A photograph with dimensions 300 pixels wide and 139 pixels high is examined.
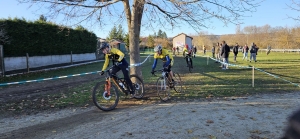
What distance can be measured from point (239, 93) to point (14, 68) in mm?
15801

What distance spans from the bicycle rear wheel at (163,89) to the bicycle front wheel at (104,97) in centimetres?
165

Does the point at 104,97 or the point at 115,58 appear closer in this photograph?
the point at 104,97

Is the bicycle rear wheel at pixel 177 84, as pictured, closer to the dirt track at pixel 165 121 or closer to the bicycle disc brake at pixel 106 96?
the dirt track at pixel 165 121

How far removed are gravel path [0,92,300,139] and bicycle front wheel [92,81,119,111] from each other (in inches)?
8.6

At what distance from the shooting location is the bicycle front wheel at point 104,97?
6.70m

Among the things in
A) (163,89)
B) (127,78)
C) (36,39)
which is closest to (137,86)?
(127,78)

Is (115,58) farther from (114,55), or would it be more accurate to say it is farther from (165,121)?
(165,121)

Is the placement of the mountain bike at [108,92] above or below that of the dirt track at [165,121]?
above

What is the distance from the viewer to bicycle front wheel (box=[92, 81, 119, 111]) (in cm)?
670

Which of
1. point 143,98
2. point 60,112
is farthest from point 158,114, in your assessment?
point 60,112

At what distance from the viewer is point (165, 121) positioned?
A: 5551 mm

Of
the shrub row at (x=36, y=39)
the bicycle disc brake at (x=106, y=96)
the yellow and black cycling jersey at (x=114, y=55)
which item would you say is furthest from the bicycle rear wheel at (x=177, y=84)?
the shrub row at (x=36, y=39)

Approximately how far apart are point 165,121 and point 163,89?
2749 mm

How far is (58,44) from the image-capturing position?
79.8 feet
